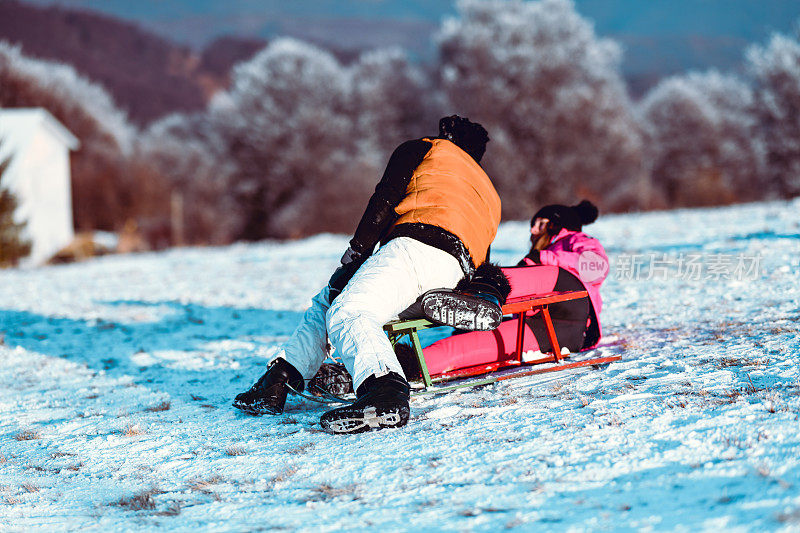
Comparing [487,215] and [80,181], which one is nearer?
[487,215]

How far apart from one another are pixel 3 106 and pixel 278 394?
43229 mm

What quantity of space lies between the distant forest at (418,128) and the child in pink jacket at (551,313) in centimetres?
2434

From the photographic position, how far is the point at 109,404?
4887mm

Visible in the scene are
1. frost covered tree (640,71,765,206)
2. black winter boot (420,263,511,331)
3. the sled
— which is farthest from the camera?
frost covered tree (640,71,765,206)

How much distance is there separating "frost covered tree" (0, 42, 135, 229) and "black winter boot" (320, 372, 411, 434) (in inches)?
1356

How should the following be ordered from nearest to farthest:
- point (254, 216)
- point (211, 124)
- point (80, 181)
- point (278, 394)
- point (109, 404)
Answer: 1. point (278, 394)
2. point (109, 404)
3. point (80, 181)
4. point (254, 216)
5. point (211, 124)

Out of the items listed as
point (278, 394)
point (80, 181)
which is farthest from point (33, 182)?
point (278, 394)

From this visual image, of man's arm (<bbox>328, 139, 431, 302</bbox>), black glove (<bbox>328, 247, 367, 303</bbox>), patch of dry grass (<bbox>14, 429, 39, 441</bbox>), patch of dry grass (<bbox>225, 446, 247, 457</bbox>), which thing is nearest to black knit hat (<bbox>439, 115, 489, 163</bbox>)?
man's arm (<bbox>328, 139, 431, 302</bbox>)

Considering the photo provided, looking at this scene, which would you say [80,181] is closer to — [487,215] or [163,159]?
[163,159]

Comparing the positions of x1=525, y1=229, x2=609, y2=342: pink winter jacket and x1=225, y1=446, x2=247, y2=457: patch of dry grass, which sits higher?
x1=525, y1=229, x2=609, y2=342: pink winter jacket

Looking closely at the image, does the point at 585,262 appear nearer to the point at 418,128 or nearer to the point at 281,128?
the point at 418,128

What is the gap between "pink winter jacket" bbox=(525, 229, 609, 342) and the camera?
5156 mm

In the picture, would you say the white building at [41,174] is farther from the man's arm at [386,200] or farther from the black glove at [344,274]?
the man's arm at [386,200]

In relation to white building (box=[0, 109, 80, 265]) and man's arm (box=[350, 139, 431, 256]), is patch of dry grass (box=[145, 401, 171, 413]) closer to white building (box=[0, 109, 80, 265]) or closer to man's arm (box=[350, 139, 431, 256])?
man's arm (box=[350, 139, 431, 256])
